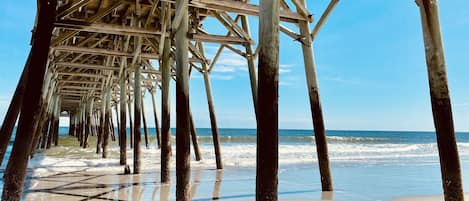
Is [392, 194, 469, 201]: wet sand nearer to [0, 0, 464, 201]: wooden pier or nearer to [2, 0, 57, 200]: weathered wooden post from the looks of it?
[0, 0, 464, 201]: wooden pier

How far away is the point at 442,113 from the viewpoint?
3.71 metres

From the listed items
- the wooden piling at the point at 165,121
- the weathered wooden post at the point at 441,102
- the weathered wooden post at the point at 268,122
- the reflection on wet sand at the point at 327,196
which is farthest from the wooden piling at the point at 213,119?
the weathered wooden post at the point at 441,102

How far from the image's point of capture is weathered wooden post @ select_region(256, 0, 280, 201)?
3.20 metres

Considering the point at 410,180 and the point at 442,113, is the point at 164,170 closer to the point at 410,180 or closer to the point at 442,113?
the point at 442,113

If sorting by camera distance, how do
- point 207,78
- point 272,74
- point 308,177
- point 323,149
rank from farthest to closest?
point 207,78, point 308,177, point 323,149, point 272,74

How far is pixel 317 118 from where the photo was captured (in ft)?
17.7

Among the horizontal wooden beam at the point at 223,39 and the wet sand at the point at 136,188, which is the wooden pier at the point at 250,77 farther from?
the wet sand at the point at 136,188

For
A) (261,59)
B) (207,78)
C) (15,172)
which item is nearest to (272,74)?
(261,59)

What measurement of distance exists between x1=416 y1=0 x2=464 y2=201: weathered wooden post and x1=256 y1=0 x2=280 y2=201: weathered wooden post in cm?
201

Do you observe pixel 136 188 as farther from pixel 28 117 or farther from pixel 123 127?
pixel 123 127

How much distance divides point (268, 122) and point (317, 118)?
8.00 ft

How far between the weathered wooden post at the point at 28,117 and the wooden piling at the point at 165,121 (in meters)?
2.71

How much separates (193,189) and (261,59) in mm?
3498

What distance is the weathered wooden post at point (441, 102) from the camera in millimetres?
3611
